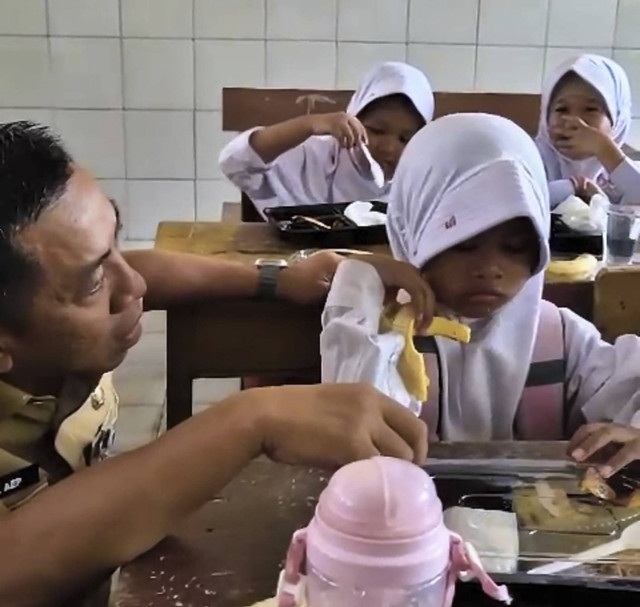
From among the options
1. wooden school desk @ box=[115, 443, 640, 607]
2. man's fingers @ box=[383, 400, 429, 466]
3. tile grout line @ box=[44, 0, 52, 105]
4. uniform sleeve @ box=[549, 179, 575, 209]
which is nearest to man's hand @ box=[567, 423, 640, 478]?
wooden school desk @ box=[115, 443, 640, 607]

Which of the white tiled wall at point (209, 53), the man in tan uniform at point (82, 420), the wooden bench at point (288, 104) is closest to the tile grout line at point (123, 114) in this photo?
the white tiled wall at point (209, 53)

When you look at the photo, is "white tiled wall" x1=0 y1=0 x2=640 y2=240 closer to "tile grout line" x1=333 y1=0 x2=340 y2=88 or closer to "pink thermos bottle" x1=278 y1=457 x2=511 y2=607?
"tile grout line" x1=333 y1=0 x2=340 y2=88

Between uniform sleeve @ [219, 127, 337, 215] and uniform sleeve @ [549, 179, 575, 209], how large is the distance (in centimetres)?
61

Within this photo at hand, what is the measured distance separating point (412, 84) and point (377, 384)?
1.67 meters

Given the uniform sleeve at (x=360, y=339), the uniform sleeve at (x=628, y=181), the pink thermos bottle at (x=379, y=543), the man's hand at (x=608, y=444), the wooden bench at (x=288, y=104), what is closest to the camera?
the pink thermos bottle at (x=379, y=543)

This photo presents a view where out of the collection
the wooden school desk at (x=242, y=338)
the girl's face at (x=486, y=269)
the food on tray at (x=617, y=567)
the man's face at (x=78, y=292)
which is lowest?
the wooden school desk at (x=242, y=338)

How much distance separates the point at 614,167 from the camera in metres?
2.61

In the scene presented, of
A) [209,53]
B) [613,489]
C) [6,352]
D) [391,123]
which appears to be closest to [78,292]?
[6,352]

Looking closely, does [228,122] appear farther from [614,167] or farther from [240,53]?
[614,167]

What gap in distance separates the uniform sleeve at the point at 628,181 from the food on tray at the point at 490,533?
1891 millimetres

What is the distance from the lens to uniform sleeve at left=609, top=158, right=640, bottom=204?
2574 millimetres

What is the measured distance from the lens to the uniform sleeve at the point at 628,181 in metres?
2.57

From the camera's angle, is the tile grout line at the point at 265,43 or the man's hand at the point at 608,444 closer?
the man's hand at the point at 608,444

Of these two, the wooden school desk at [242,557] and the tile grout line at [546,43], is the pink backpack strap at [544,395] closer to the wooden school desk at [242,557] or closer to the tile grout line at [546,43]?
the wooden school desk at [242,557]
